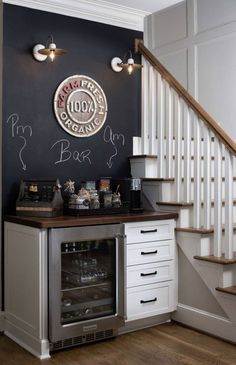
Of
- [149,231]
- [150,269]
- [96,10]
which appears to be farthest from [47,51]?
[150,269]

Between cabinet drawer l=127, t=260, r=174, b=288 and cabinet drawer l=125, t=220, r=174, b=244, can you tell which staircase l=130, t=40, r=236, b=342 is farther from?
cabinet drawer l=127, t=260, r=174, b=288

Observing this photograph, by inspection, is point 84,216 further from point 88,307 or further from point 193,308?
point 193,308

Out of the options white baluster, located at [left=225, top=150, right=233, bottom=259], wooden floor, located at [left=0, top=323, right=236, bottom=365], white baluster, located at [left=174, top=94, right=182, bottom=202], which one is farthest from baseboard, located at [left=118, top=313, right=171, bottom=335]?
white baluster, located at [left=174, top=94, right=182, bottom=202]

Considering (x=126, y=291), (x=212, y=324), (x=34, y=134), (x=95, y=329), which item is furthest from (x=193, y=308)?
(x=34, y=134)

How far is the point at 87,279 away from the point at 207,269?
97 cm

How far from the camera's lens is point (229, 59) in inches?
174

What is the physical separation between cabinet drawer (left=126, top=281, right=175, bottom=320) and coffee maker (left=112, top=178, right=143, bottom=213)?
0.67 meters

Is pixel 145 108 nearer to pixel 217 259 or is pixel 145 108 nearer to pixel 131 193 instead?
pixel 131 193

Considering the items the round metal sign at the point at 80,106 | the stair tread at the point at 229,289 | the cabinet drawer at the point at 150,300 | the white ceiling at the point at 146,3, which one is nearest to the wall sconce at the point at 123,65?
the round metal sign at the point at 80,106

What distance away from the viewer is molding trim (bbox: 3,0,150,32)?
399 centimetres

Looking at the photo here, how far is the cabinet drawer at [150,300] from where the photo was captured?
3797mm

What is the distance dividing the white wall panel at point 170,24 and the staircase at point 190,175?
0.51 meters

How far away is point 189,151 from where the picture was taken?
404 centimetres

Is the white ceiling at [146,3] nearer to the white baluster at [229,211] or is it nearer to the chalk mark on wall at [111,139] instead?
the chalk mark on wall at [111,139]
